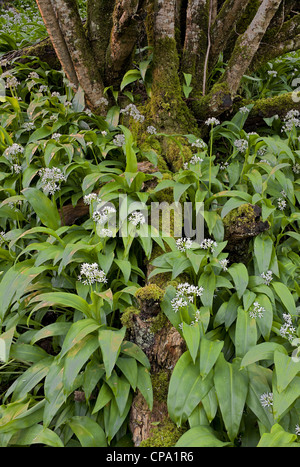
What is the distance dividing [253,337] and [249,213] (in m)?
0.87

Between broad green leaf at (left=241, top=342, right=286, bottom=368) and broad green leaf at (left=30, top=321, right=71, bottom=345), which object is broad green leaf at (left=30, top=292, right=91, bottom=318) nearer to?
broad green leaf at (left=30, top=321, right=71, bottom=345)

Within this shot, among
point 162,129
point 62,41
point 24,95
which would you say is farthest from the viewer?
point 24,95

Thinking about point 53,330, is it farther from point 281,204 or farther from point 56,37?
point 56,37

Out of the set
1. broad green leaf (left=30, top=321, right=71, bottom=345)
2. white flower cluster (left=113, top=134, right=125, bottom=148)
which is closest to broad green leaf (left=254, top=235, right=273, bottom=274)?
broad green leaf (left=30, top=321, right=71, bottom=345)

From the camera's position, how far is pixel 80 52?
158 inches

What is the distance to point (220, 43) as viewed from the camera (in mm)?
4121

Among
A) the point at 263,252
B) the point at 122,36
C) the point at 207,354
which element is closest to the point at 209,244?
the point at 263,252

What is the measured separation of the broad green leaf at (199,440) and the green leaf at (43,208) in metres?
1.69

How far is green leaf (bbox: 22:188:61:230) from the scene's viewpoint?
290 cm

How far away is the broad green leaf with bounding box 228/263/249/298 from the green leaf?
1.31m

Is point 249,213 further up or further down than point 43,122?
further down
